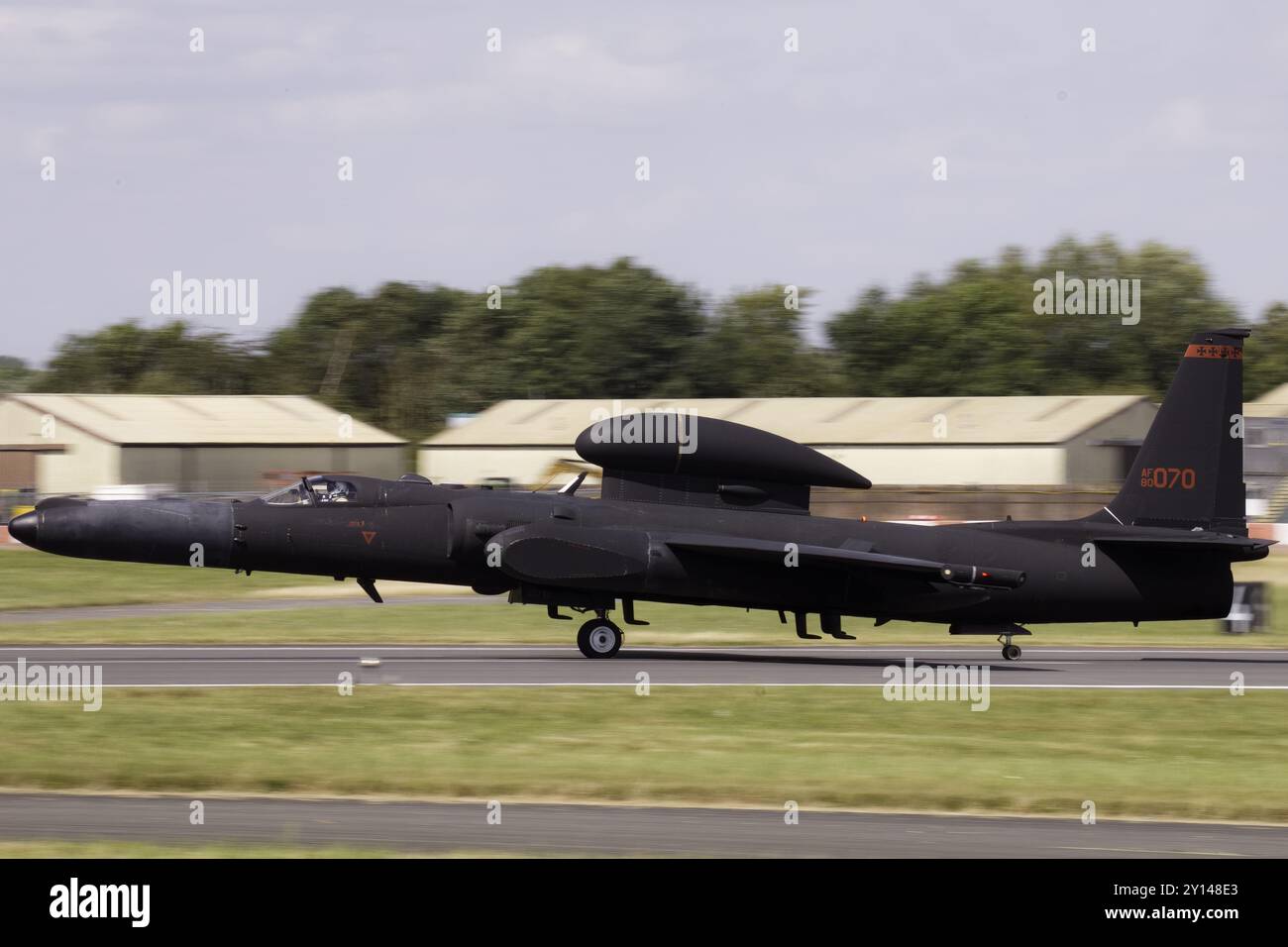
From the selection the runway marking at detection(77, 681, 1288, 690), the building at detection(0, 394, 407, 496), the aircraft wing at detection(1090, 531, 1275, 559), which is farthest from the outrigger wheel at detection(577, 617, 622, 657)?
the building at detection(0, 394, 407, 496)

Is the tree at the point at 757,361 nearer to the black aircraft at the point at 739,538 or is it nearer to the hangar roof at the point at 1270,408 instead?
the hangar roof at the point at 1270,408

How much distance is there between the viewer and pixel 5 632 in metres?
28.7

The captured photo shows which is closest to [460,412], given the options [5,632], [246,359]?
[246,359]

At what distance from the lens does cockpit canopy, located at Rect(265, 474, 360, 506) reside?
930 inches

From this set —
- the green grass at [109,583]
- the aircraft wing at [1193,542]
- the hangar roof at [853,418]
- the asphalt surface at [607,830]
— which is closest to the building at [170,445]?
the hangar roof at [853,418]

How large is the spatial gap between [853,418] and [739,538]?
5105 cm

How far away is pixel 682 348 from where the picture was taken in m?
112

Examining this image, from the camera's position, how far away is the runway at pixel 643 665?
22.3m

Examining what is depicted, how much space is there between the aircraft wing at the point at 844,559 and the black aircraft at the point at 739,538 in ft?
0.11

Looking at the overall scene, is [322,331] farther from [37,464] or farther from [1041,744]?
[1041,744]

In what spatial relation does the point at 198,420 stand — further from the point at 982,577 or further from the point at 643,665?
the point at 982,577

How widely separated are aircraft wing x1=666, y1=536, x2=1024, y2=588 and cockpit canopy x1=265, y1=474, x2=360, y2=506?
5053mm
